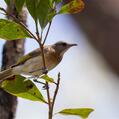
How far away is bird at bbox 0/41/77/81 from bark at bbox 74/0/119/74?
278 mm

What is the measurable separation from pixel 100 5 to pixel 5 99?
720 mm

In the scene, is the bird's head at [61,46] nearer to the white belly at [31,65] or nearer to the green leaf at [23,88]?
the white belly at [31,65]

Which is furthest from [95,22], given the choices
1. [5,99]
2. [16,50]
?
[5,99]

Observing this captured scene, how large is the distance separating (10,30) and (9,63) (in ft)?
3.97

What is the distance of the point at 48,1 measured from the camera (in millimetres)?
1269

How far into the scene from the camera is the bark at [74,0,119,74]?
257cm

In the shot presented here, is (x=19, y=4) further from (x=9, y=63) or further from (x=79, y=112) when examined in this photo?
(x=9, y=63)

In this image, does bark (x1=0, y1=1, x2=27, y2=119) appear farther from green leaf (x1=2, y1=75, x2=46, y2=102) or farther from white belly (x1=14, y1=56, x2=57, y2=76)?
green leaf (x1=2, y1=75, x2=46, y2=102)

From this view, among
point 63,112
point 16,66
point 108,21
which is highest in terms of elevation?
point 108,21

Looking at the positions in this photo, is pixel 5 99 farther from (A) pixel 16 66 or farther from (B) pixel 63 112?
(B) pixel 63 112

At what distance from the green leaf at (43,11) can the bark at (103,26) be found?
4.19 ft

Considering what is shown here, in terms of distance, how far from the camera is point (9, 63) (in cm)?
255

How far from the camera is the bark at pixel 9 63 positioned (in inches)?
88.2

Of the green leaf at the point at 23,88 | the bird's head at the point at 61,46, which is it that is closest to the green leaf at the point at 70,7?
the green leaf at the point at 23,88
